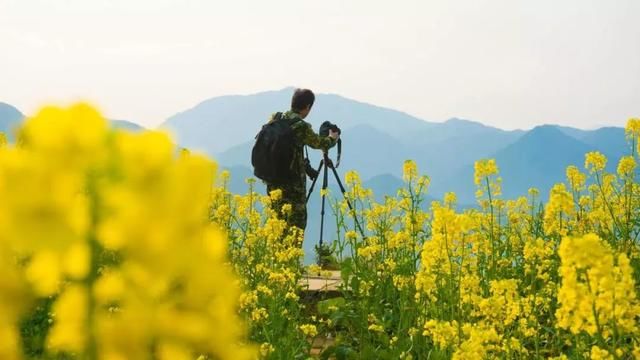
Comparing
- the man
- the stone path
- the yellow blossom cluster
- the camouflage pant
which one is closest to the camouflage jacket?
the man

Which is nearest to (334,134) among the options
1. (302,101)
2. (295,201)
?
(302,101)

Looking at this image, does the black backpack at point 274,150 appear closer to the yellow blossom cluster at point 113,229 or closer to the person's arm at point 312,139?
the person's arm at point 312,139

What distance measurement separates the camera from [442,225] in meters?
3.41

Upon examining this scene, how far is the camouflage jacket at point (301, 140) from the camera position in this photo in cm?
757

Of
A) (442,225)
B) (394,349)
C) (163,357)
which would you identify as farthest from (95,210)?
(394,349)

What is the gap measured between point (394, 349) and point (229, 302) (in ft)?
13.1

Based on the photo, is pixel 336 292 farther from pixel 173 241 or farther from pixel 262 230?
pixel 173 241

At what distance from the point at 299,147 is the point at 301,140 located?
86mm

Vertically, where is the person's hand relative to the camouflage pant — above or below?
above

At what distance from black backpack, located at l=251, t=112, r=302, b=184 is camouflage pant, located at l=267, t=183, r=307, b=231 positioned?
0.20 m

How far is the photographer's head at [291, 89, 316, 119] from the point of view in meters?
7.62

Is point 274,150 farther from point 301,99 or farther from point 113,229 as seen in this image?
point 113,229

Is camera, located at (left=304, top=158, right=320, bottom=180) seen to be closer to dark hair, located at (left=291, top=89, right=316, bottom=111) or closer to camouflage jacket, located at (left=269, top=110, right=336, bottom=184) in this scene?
camouflage jacket, located at (left=269, top=110, right=336, bottom=184)

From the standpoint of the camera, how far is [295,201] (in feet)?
26.0
